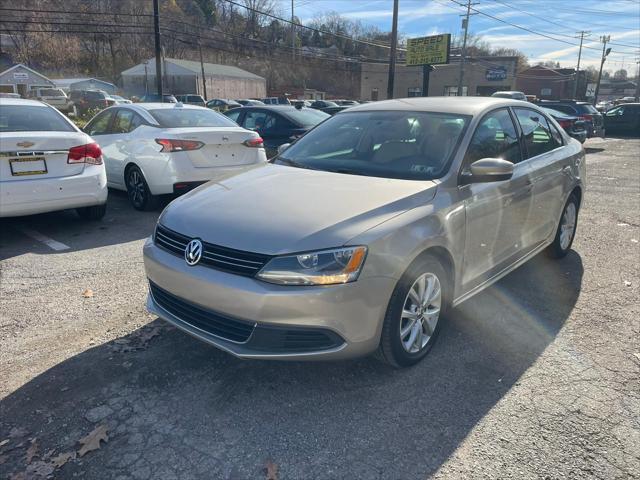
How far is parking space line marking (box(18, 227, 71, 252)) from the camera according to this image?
5406mm

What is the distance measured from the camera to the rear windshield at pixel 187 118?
6.90 m

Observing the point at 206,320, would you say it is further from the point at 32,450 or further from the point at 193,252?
the point at 32,450

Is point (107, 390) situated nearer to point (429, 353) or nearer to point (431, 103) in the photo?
point (429, 353)

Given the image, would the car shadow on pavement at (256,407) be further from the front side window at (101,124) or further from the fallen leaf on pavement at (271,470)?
the front side window at (101,124)

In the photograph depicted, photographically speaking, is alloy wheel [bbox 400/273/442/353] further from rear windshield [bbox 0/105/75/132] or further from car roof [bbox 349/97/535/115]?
rear windshield [bbox 0/105/75/132]

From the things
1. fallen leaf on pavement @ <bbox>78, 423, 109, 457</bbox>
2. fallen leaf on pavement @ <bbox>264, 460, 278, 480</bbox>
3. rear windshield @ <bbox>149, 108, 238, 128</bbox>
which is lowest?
fallen leaf on pavement @ <bbox>78, 423, 109, 457</bbox>

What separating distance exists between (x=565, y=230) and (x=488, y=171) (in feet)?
8.14

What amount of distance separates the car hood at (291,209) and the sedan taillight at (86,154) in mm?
2904

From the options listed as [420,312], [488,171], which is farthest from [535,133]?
[420,312]

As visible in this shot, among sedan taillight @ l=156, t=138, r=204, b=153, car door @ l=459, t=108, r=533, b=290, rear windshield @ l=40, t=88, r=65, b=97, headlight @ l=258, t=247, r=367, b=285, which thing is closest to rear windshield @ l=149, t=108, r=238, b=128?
sedan taillight @ l=156, t=138, r=204, b=153

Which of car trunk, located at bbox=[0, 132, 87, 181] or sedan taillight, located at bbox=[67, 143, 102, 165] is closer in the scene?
car trunk, located at bbox=[0, 132, 87, 181]

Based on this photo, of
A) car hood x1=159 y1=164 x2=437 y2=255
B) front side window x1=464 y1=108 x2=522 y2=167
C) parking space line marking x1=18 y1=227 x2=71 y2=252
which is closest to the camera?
car hood x1=159 y1=164 x2=437 y2=255

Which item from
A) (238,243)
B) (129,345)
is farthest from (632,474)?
(129,345)

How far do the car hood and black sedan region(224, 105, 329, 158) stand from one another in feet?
19.5
